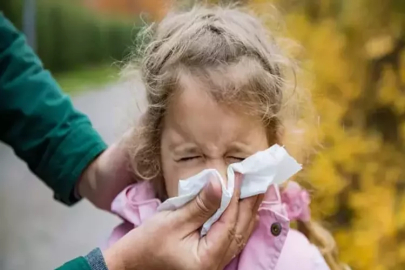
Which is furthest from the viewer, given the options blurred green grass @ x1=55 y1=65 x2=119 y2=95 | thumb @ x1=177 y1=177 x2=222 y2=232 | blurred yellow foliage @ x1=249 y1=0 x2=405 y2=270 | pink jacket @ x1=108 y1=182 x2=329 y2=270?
blurred green grass @ x1=55 y1=65 x2=119 y2=95

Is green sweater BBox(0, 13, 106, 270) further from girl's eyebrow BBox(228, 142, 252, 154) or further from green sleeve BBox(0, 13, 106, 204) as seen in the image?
girl's eyebrow BBox(228, 142, 252, 154)

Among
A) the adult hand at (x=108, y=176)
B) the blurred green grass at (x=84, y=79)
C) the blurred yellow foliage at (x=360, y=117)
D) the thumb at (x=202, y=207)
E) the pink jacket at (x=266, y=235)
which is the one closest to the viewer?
the thumb at (x=202, y=207)

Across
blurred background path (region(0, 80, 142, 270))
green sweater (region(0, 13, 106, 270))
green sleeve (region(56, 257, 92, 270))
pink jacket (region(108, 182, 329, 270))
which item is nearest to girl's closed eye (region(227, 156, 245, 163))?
pink jacket (region(108, 182, 329, 270))

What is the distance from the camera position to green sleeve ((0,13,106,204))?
1.27 metres

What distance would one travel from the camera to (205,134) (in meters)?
0.97

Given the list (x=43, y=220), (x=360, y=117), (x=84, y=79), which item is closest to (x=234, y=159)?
(x=360, y=117)

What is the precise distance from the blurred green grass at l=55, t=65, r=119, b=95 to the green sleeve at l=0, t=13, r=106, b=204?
0.63 metres

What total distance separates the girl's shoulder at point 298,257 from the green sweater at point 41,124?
0.44 metres

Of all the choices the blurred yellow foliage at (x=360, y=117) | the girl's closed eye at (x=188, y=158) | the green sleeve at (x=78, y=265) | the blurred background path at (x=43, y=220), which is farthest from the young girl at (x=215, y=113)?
the blurred background path at (x=43, y=220)

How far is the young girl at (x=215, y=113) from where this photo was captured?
98 centimetres

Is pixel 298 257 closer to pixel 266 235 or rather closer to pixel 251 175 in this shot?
pixel 266 235

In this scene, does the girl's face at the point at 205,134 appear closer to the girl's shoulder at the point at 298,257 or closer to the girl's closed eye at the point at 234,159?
the girl's closed eye at the point at 234,159

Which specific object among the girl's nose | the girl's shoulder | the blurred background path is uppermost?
the girl's nose

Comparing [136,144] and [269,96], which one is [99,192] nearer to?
[136,144]
